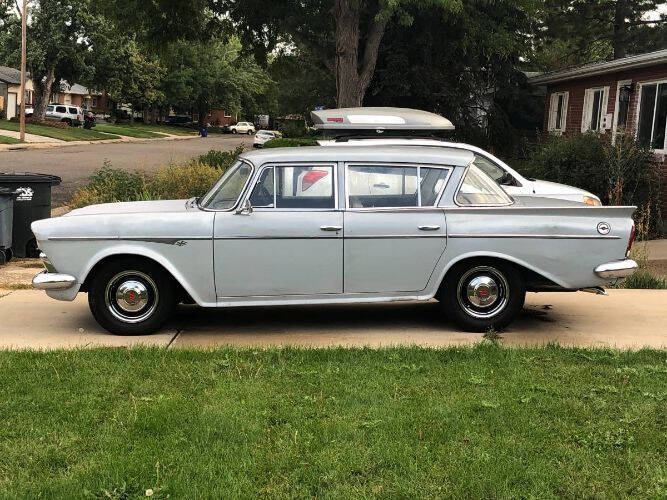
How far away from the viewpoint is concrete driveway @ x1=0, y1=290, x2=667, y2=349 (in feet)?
20.6

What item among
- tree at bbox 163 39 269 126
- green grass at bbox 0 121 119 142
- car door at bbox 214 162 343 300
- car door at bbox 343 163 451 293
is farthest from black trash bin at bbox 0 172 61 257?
tree at bbox 163 39 269 126

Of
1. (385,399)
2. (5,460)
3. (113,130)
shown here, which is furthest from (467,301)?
(113,130)

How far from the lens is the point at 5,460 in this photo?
380 centimetres

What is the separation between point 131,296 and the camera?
6340 millimetres

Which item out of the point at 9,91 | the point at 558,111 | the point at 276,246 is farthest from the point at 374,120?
the point at 9,91

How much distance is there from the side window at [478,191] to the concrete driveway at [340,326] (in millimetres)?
1160

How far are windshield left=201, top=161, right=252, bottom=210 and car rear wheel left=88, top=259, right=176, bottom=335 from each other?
0.72m

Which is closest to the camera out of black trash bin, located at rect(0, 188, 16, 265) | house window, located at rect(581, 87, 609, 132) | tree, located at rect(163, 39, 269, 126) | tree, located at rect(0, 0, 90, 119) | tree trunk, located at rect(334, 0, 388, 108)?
black trash bin, located at rect(0, 188, 16, 265)

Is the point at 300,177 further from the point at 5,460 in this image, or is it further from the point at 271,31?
the point at 271,31

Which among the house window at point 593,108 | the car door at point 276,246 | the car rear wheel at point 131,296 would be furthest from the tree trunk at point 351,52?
the car rear wheel at point 131,296

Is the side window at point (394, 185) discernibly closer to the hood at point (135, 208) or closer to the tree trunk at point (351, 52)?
the hood at point (135, 208)

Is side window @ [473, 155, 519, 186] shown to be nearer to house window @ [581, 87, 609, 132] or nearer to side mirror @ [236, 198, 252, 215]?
side mirror @ [236, 198, 252, 215]

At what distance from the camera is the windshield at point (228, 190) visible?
6406 millimetres

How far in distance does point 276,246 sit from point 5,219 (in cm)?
472
